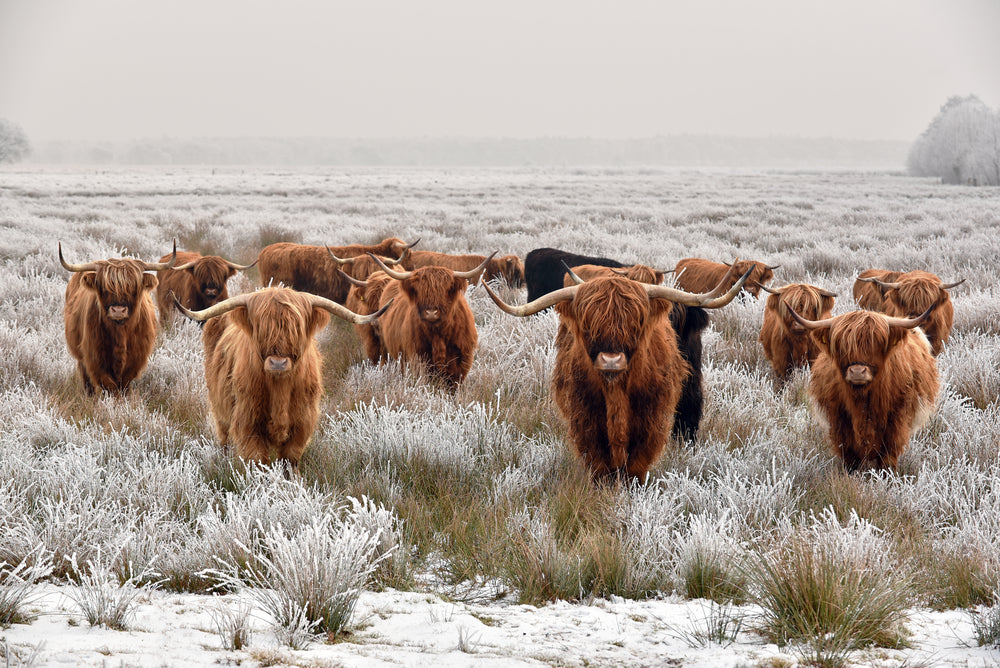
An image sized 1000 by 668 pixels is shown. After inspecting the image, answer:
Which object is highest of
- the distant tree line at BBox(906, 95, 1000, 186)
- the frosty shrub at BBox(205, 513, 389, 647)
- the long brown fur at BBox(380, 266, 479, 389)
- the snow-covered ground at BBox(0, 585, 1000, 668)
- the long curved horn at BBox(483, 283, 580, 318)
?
the distant tree line at BBox(906, 95, 1000, 186)

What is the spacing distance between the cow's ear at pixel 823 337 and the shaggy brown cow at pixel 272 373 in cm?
285

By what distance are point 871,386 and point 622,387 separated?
5.22 ft

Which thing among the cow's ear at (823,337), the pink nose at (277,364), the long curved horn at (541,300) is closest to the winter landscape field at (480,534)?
the pink nose at (277,364)

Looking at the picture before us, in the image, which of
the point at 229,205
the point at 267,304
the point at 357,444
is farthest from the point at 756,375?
the point at 229,205

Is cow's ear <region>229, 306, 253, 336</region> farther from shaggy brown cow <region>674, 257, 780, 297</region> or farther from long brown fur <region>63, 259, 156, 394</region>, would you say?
shaggy brown cow <region>674, 257, 780, 297</region>

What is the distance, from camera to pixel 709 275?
370 inches

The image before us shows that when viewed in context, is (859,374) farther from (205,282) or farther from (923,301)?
(205,282)

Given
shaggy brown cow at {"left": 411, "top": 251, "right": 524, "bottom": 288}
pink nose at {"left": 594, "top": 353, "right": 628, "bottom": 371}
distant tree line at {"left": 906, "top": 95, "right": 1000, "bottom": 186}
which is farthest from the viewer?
distant tree line at {"left": 906, "top": 95, "right": 1000, "bottom": 186}

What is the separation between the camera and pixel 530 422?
551 centimetres

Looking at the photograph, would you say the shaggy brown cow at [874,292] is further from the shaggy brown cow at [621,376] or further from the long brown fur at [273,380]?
the long brown fur at [273,380]

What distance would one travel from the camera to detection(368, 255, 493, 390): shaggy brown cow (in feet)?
21.6

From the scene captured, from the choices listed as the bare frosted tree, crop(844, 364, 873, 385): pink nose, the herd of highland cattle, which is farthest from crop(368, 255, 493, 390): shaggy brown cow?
the bare frosted tree

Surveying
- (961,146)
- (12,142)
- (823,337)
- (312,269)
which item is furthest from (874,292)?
(12,142)

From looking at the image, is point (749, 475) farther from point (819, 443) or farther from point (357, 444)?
point (357, 444)
